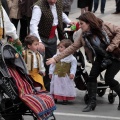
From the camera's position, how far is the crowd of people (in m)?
7.78

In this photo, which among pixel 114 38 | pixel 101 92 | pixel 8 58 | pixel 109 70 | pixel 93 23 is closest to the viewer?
pixel 8 58

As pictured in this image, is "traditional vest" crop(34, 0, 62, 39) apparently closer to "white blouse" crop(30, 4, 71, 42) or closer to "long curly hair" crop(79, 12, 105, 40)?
"white blouse" crop(30, 4, 71, 42)

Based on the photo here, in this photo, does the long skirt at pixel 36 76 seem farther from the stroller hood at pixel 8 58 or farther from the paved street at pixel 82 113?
the stroller hood at pixel 8 58

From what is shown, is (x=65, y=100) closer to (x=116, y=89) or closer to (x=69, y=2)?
(x=116, y=89)

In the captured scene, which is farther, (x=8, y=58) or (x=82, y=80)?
(x=82, y=80)

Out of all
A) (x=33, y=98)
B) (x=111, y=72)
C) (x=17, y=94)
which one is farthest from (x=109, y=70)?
(x=17, y=94)

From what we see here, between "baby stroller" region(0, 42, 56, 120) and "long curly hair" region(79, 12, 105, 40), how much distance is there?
5.57ft

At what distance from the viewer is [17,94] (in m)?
6.06

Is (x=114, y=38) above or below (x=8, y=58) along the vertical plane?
below

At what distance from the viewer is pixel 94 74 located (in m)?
8.14

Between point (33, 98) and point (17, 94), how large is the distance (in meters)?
0.18

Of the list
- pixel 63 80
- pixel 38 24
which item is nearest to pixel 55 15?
pixel 38 24

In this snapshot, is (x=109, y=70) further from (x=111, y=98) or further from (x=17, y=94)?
(x=17, y=94)

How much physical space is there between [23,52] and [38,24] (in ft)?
3.90
